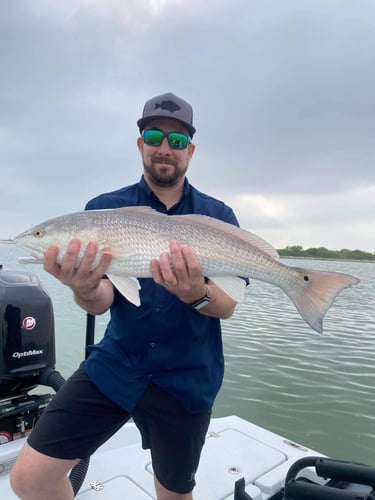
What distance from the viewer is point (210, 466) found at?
3.56 metres

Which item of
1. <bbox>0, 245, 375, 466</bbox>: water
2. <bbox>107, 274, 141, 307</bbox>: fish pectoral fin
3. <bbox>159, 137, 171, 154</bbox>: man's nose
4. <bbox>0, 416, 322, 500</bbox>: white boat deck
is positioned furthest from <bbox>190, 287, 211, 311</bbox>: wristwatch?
<bbox>0, 245, 375, 466</bbox>: water

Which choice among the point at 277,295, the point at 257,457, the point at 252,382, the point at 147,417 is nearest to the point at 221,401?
the point at 252,382

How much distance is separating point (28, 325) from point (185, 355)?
179 cm

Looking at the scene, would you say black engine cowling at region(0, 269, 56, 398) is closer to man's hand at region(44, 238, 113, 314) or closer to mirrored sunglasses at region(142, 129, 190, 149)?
man's hand at region(44, 238, 113, 314)

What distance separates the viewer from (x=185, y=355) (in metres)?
2.62

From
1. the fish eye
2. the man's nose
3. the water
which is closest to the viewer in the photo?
the fish eye

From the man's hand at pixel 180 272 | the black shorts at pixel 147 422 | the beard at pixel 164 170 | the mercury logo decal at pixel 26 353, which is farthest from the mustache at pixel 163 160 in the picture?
the mercury logo decal at pixel 26 353

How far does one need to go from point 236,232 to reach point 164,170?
26.4 inches

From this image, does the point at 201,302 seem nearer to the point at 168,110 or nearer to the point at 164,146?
the point at 164,146

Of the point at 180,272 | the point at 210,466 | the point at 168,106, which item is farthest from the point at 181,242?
the point at 210,466

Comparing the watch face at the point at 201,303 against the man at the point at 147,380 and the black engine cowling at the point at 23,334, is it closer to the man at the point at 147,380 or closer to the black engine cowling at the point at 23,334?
the man at the point at 147,380

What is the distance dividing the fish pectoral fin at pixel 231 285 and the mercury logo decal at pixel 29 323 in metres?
1.91

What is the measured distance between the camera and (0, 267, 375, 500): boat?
3.19 meters

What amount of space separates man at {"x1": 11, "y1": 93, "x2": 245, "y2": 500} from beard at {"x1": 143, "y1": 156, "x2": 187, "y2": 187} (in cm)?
7
